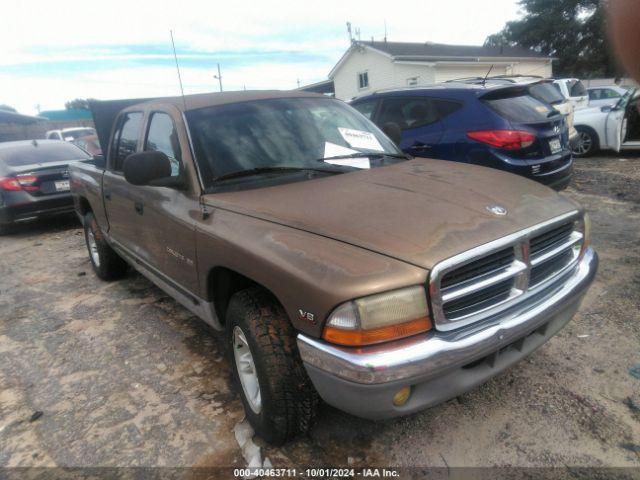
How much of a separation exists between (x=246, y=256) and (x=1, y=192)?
6.62 metres

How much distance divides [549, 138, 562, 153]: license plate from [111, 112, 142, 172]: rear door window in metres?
4.15

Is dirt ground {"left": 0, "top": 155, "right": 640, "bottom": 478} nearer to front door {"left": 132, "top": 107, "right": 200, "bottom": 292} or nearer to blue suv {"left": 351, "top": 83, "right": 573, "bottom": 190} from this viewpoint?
front door {"left": 132, "top": 107, "right": 200, "bottom": 292}

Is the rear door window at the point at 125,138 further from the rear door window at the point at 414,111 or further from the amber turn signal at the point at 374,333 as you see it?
the rear door window at the point at 414,111

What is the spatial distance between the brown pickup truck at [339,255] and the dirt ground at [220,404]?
40 cm

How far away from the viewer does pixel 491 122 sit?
15.8ft

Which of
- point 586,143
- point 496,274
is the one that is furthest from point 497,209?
point 586,143

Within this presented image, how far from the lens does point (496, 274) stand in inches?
78.0

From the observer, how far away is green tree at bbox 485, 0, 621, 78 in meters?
33.0

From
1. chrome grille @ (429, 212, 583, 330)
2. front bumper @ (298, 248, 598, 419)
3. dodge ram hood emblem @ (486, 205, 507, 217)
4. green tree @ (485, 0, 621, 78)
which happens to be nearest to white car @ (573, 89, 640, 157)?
chrome grille @ (429, 212, 583, 330)

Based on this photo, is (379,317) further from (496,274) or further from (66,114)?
(66,114)

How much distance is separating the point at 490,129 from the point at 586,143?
5.94 m

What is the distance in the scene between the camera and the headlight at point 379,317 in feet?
5.64

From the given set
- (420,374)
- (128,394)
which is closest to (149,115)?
(128,394)

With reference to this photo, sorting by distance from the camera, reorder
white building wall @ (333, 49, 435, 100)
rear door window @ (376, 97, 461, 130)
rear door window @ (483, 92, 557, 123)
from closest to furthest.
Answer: rear door window @ (483, 92, 557, 123), rear door window @ (376, 97, 461, 130), white building wall @ (333, 49, 435, 100)
